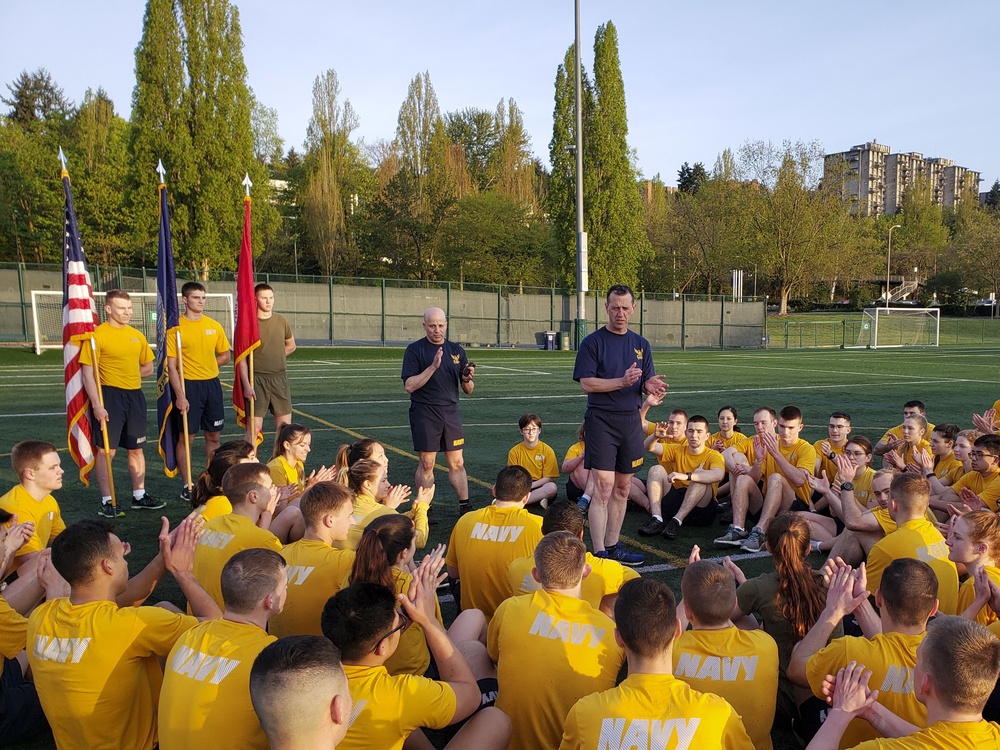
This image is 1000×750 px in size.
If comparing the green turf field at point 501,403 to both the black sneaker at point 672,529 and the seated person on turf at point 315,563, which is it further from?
the seated person on turf at point 315,563

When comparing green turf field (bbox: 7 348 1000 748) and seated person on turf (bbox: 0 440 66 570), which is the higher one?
seated person on turf (bbox: 0 440 66 570)

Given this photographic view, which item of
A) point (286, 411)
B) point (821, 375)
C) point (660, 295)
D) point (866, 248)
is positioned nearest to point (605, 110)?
point (660, 295)

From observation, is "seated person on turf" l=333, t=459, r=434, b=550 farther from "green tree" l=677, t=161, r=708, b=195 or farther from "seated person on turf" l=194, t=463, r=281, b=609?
"green tree" l=677, t=161, r=708, b=195

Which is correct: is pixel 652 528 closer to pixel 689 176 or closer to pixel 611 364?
pixel 611 364

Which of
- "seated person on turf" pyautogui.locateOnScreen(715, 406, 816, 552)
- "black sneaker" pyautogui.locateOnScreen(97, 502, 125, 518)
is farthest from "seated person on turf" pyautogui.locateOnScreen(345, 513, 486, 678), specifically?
"black sneaker" pyautogui.locateOnScreen(97, 502, 125, 518)

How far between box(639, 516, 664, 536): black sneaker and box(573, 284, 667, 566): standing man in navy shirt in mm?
560

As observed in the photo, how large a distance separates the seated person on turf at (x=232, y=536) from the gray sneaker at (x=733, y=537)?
13.1ft

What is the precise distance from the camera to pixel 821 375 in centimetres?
2225

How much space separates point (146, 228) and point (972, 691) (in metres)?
40.7

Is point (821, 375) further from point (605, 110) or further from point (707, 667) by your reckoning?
point (605, 110)

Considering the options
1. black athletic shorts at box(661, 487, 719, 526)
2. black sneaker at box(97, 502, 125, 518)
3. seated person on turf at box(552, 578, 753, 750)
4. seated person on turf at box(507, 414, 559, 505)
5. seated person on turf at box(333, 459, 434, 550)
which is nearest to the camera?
seated person on turf at box(552, 578, 753, 750)

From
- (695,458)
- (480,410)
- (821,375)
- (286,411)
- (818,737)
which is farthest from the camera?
(821,375)

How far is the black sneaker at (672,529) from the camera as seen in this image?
6.89 metres

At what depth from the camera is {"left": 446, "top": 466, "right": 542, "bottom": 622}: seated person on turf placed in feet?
14.6
